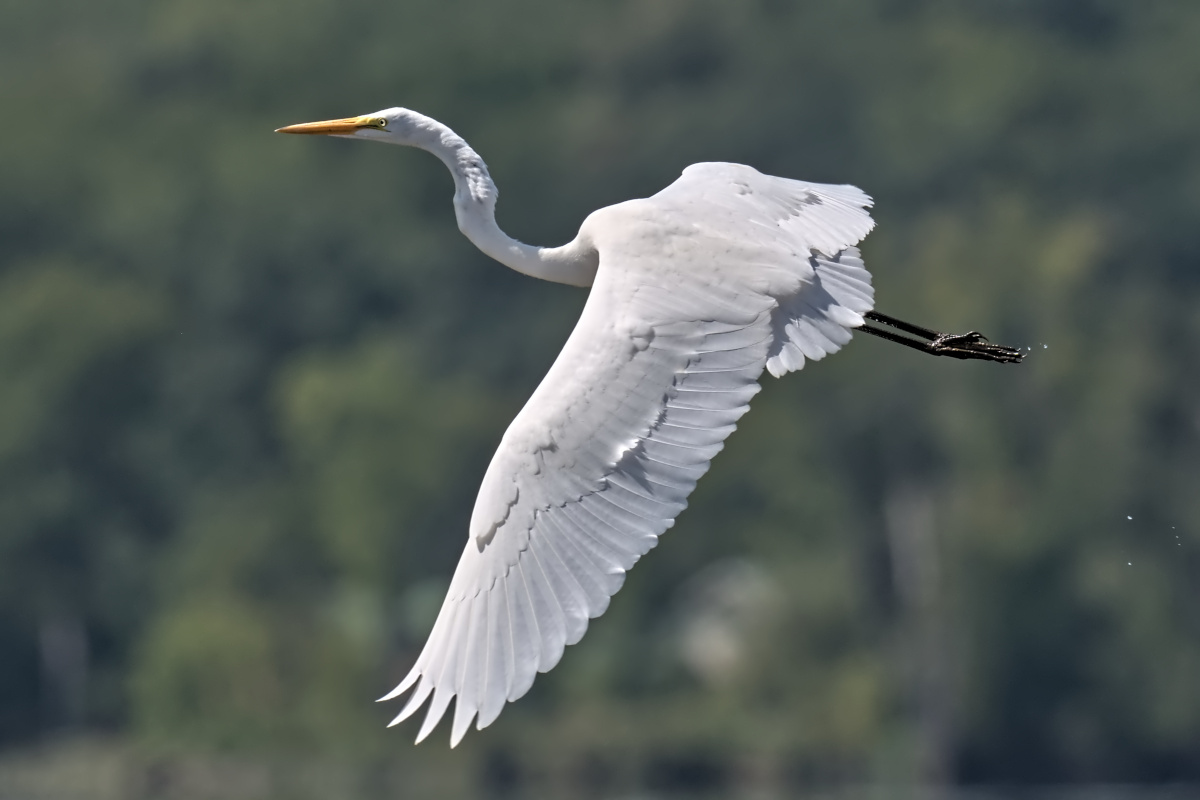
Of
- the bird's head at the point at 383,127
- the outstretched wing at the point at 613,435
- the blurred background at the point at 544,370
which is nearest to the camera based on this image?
the outstretched wing at the point at 613,435

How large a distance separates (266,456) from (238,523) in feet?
9.99

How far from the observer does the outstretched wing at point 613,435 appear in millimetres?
8391

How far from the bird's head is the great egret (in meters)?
1.10

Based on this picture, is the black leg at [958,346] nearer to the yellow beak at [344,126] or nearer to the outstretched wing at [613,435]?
the outstretched wing at [613,435]

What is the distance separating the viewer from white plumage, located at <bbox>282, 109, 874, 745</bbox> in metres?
8.41

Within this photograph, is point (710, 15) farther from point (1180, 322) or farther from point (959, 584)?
point (959, 584)

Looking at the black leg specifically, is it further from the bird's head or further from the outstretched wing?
the bird's head

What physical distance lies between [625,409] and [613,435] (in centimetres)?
11

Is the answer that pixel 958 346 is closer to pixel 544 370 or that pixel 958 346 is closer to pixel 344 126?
pixel 344 126

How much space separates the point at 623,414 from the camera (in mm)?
8820

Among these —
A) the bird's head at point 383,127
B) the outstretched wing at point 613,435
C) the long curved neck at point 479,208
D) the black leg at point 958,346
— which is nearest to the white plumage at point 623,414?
the outstretched wing at point 613,435

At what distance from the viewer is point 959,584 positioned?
33.3 metres

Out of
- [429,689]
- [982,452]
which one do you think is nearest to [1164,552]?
[982,452]

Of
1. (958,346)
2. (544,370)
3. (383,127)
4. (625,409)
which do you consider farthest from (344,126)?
(544,370)
